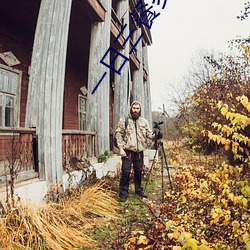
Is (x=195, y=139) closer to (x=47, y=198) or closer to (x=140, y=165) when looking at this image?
(x=140, y=165)

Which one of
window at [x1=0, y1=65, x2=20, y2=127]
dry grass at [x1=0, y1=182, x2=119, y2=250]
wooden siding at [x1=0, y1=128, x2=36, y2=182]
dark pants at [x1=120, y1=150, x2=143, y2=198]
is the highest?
window at [x1=0, y1=65, x2=20, y2=127]

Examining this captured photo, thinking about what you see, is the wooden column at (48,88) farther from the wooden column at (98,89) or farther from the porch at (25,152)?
the wooden column at (98,89)

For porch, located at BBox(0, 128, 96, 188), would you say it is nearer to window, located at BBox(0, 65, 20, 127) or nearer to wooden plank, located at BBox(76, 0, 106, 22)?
window, located at BBox(0, 65, 20, 127)

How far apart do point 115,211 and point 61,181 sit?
105 cm

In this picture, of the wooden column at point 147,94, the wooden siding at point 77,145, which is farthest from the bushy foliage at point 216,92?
the wooden siding at point 77,145

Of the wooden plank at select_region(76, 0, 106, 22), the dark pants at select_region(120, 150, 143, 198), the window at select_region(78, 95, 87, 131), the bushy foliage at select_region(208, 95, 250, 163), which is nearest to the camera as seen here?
the bushy foliage at select_region(208, 95, 250, 163)

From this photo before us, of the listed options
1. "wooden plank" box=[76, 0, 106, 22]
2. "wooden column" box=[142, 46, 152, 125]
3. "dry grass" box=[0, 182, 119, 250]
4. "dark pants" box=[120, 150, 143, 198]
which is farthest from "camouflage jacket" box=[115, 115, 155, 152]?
"wooden column" box=[142, 46, 152, 125]

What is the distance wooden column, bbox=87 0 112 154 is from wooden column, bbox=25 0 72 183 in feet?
6.62

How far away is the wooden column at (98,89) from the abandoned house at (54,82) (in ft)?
0.08

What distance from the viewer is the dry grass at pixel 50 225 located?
2.70m

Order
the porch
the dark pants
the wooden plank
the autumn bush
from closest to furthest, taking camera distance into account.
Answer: the autumn bush, the porch, the dark pants, the wooden plank

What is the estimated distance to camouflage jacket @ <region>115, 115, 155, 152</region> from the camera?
509cm

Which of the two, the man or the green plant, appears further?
the green plant

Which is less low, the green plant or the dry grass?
the green plant
